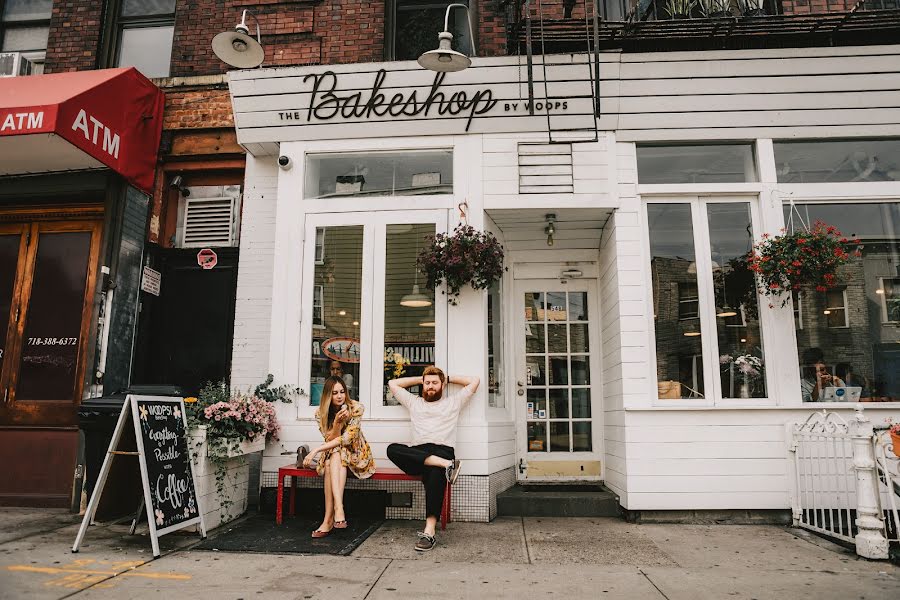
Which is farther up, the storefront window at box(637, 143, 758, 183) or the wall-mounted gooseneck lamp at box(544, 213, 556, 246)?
the storefront window at box(637, 143, 758, 183)

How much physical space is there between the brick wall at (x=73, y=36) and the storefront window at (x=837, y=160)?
894 cm

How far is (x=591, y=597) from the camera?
403 centimetres

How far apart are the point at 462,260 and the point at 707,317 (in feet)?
8.91

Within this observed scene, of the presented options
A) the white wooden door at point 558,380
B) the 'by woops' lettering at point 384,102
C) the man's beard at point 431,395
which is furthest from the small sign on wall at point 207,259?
the white wooden door at point 558,380

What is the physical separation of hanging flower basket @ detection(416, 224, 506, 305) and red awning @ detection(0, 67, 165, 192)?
3.83m

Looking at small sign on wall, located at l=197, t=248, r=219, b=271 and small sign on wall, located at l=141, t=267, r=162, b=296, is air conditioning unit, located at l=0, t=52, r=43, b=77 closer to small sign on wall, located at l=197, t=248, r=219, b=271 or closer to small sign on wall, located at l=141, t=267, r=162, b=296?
small sign on wall, located at l=141, t=267, r=162, b=296

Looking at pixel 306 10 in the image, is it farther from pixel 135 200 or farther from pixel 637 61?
pixel 637 61

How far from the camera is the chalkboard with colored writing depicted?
4914 mm

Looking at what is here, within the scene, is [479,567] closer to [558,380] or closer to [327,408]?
[327,408]

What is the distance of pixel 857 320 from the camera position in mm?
6484

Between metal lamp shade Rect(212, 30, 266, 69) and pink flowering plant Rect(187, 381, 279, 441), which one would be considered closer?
pink flowering plant Rect(187, 381, 279, 441)

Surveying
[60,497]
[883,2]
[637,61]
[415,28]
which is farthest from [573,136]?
[60,497]

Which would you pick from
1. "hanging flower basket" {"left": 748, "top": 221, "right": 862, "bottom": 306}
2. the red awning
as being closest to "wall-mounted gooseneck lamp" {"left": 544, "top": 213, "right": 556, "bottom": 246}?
"hanging flower basket" {"left": 748, "top": 221, "right": 862, "bottom": 306}

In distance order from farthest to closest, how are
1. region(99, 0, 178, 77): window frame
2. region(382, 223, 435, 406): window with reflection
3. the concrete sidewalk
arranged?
region(99, 0, 178, 77): window frame → region(382, 223, 435, 406): window with reflection → the concrete sidewalk
